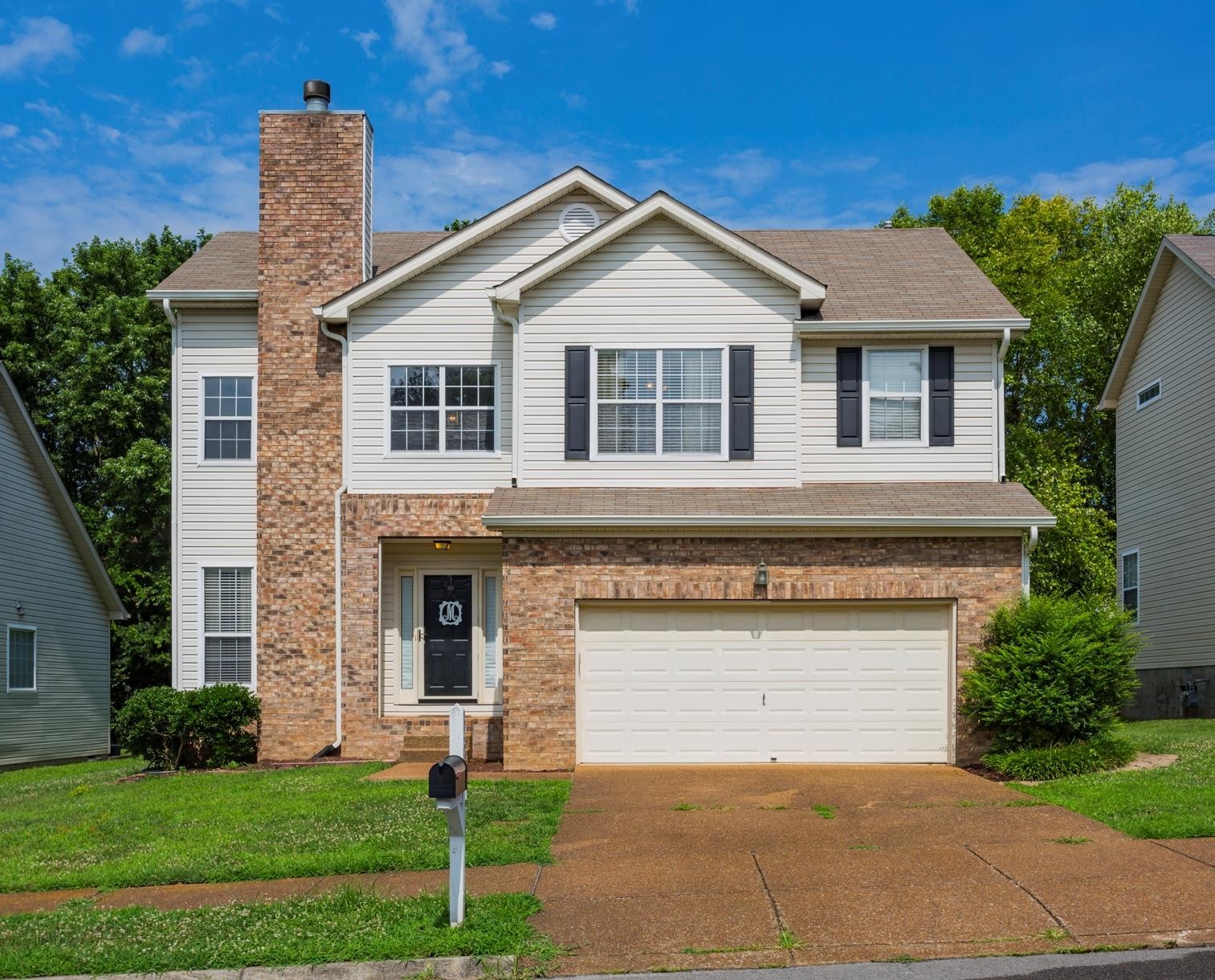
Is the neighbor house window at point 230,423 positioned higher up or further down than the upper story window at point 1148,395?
further down

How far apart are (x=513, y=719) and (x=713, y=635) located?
2.75m

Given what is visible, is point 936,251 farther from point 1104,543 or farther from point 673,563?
point 1104,543

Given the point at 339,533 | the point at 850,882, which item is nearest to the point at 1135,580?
the point at 339,533

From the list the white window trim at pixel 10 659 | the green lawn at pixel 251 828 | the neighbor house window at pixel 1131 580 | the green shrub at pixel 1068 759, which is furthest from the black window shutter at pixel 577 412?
the neighbor house window at pixel 1131 580

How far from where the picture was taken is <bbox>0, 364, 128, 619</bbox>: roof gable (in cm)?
2298

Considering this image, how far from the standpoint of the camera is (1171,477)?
24328 millimetres

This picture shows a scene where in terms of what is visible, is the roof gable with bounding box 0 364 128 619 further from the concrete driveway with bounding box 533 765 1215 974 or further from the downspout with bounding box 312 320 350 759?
the concrete driveway with bounding box 533 765 1215 974

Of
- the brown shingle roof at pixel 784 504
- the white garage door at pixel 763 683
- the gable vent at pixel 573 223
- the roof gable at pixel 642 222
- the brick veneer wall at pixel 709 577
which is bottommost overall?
the white garage door at pixel 763 683

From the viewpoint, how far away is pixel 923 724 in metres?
15.8

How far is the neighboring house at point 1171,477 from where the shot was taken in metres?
22.6

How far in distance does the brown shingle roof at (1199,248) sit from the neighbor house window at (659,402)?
34.7 feet

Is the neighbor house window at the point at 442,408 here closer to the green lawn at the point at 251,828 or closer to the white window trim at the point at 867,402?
the green lawn at the point at 251,828

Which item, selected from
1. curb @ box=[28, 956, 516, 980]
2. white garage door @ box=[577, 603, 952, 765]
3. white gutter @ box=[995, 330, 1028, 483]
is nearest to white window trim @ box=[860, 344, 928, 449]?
white gutter @ box=[995, 330, 1028, 483]

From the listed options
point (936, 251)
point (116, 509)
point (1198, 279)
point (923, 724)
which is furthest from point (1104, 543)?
point (116, 509)
